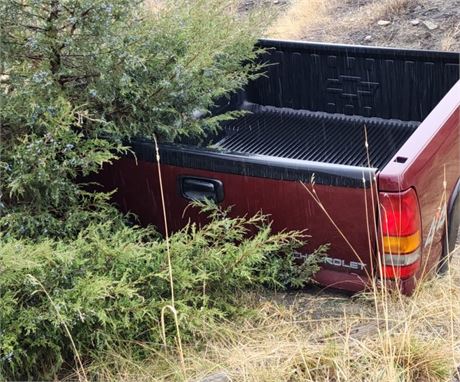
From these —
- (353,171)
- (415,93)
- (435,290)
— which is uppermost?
(353,171)

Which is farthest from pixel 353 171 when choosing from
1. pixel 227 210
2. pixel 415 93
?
pixel 415 93

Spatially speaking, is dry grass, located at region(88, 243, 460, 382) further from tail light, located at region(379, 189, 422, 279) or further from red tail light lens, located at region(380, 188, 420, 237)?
red tail light lens, located at region(380, 188, 420, 237)

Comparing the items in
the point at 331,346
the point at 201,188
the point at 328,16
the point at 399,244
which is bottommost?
the point at 328,16

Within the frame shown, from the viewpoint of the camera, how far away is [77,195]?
3.38 m

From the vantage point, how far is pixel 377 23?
9.33m

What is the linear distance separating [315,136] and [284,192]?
5.65ft

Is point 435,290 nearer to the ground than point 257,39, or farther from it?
nearer to the ground

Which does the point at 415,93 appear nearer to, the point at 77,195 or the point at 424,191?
the point at 424,191

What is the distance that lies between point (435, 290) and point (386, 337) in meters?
0.69

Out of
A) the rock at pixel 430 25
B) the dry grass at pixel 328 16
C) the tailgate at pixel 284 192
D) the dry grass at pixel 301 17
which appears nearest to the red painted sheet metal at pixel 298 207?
the tailgate at pixel 284 192

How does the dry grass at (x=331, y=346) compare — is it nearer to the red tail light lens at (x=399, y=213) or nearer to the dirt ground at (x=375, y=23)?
the red tail light lens at (x=399, y=213)

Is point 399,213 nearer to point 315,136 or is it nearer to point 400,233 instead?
point 400,233

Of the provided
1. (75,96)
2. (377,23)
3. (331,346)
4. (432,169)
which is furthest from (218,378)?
(377,23)

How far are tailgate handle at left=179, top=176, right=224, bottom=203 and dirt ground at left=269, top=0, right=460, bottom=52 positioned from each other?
209 inches
